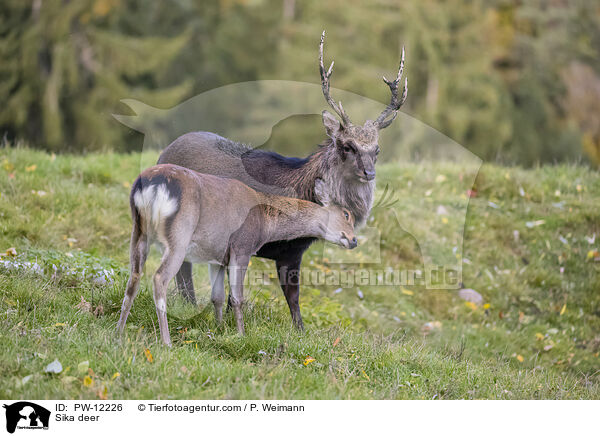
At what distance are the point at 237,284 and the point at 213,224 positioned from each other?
544 mm

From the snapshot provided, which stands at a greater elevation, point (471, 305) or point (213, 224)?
point (213, 224)

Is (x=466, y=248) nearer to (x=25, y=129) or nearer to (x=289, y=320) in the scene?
(x=289, y=320)

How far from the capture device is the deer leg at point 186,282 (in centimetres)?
631

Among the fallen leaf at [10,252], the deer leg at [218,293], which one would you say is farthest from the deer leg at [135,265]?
the fallen leaf at [10,252]

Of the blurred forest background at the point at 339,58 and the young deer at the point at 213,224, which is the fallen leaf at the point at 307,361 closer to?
the young deer at the point at 213,224

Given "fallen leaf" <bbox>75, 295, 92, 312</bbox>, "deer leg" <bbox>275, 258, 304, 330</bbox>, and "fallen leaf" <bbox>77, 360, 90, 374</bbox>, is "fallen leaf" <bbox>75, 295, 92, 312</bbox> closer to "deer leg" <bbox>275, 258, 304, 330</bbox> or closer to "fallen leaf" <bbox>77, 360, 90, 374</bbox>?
"fallen leaf" <bbox>77, 360, 90, 374</bbox>

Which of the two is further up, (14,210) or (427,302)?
(14,210)

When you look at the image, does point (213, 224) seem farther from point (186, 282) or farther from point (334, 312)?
point (334, 312)

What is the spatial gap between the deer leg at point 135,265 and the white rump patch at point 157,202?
7.3 inches

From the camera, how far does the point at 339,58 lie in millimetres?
22000

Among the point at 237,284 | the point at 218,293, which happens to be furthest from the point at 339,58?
the point at 237,284

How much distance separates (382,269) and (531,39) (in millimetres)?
17117
